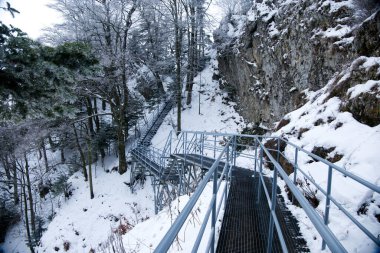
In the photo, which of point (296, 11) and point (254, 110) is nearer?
point (296, 11)

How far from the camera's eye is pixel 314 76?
975 cm

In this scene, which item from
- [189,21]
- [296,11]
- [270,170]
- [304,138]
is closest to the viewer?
[304,138]

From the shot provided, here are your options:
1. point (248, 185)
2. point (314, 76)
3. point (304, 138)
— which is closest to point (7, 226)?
point (248, 185)

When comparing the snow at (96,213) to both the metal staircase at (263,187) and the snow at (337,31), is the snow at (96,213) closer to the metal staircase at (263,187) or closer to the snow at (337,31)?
the metal staircase at (263,187)

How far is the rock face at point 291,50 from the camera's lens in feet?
26.0

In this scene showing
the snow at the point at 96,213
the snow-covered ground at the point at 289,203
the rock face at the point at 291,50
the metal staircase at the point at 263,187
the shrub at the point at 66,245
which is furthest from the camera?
the snow at the point at 96,213

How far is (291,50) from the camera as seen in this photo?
1179cm

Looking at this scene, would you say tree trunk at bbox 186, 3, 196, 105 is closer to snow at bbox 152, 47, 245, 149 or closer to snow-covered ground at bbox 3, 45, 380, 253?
snow at bbox 152, 47, 245, 149

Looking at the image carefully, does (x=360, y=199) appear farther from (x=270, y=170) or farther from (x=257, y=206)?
(x=270, y=170)

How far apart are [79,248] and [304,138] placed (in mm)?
11998

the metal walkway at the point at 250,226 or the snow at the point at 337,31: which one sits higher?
the snow at the point at 337,31

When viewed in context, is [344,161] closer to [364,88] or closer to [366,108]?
[366,108]

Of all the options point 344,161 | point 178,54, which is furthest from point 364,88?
point 178,54

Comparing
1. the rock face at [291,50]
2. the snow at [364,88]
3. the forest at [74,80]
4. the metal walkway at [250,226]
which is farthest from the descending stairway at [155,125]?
the snow at [364,88]
